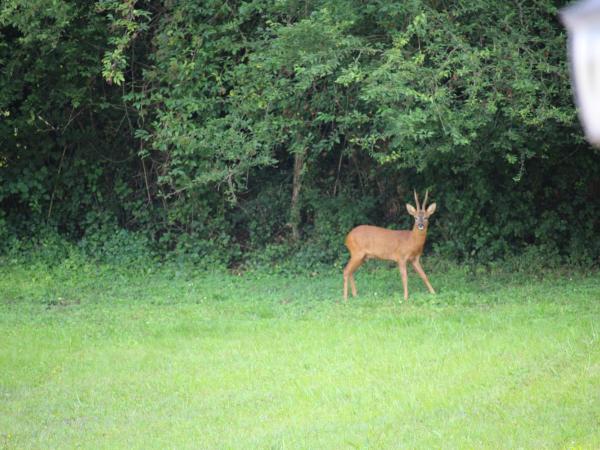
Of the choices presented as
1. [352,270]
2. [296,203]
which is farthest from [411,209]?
[296,203]

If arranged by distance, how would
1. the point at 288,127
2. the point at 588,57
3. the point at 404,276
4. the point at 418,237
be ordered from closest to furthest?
the point at 588,57 < the point at 404,276 < the point at 418,237 < the point at 288,127

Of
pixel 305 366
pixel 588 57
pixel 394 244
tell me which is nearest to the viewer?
pixel 588 57

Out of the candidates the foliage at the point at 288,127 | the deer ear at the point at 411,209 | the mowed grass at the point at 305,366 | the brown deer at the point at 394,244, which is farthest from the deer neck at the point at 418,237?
the foliage at the point at 288,127

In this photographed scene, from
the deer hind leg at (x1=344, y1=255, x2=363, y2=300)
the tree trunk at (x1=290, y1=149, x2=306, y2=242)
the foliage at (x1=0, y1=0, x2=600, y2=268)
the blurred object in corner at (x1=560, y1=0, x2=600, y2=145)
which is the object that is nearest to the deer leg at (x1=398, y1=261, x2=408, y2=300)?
the deer hind leg at (x1=344, y1=255, x2=363, y2=300)

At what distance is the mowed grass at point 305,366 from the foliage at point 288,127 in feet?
5.76

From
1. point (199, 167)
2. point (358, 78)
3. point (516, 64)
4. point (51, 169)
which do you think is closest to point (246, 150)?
point (199, 167)

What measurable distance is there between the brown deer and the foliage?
2.45 ft

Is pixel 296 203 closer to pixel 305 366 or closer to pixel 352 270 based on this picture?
pixel 352 270

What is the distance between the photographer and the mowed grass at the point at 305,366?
5.86 metres

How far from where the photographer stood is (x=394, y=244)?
1196 centimetres

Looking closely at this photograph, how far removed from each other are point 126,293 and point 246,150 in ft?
8.10

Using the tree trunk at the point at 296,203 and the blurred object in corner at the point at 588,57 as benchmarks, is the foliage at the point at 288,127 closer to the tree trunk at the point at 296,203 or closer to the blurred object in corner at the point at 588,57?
the tree trunk at the point at 296,203

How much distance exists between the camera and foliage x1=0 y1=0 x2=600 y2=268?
10180mm

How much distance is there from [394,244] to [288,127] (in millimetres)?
2258
